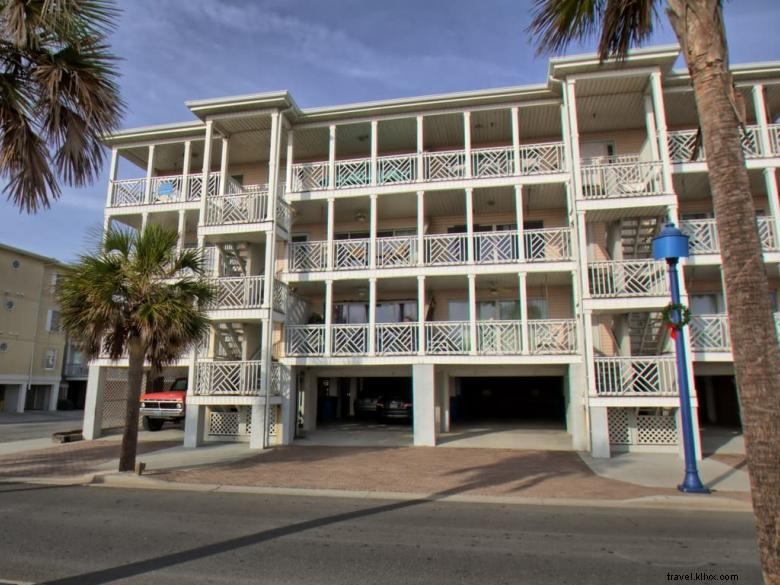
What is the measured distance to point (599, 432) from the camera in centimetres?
1335

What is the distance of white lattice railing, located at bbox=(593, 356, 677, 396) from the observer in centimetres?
1340

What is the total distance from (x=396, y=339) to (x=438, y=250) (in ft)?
11.0

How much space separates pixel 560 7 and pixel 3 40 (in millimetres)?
6702

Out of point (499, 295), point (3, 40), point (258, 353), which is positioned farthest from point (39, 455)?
point (499, 295)

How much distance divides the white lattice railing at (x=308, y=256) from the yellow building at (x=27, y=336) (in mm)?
23185

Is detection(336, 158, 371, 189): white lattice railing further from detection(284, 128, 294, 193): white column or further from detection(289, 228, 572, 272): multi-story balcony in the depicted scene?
detection(289, 228, 572, 272): multi-story balcony

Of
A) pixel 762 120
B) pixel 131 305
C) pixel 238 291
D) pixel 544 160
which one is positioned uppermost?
pixel 762 120

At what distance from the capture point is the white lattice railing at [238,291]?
53.6ft

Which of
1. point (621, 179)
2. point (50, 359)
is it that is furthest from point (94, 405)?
point (50, 359)

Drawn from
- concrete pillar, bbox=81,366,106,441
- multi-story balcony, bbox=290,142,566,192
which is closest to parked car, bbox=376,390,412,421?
multi-story balcony, bbox=290,142,566,192

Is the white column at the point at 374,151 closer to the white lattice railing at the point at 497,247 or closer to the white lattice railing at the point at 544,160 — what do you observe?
the white lattice railing at the point at 497,247

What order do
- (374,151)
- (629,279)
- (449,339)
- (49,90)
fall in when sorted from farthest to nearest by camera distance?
(374,151), (449,339), (629,279), (49,90)

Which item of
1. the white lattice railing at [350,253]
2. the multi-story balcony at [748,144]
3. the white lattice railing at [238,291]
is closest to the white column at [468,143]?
the white lattice railing at [350,253]

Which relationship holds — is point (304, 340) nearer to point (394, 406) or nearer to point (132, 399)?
point (394, 406)
